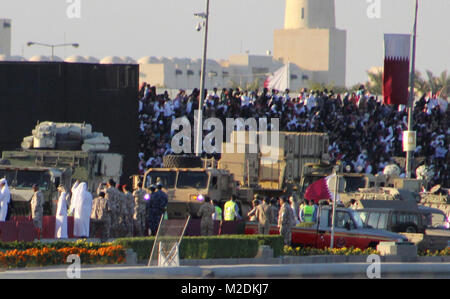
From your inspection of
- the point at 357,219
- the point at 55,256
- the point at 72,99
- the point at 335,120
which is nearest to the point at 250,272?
the point at 55,256

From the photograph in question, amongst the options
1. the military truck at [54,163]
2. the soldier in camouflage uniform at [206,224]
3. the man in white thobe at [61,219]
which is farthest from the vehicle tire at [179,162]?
the man in white thobe at [61,219]

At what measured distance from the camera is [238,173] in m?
34.5

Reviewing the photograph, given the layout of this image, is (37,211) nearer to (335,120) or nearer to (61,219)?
(61,219)

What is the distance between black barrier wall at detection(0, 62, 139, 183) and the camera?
36875 mm

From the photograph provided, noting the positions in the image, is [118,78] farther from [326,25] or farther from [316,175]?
[326,25]

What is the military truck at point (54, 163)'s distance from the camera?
27859 mm

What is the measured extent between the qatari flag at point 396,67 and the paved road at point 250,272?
16.7 metres

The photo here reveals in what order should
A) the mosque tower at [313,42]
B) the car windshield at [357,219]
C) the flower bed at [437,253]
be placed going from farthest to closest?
1. the mosque tower at [313,42]
2. the car windshield at [357,219]
3. the flower bed at [437,253]

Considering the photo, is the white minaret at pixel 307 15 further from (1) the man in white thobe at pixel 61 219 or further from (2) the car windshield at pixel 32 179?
(1) the man in white thobe at pixel 61 219

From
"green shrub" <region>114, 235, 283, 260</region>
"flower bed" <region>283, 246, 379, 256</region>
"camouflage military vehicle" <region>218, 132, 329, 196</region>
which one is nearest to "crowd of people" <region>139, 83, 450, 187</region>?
"camouflage military vehicle" <region>218, 132, 329, 196</region>

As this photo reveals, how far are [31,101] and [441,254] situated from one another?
1712 cm

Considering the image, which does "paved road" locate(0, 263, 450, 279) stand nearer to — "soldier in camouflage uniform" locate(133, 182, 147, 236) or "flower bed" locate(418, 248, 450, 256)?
"flower bed" locate(418, 248, 450, 256)

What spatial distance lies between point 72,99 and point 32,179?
32.1ft

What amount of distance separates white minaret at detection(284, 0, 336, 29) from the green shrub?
130 meters
